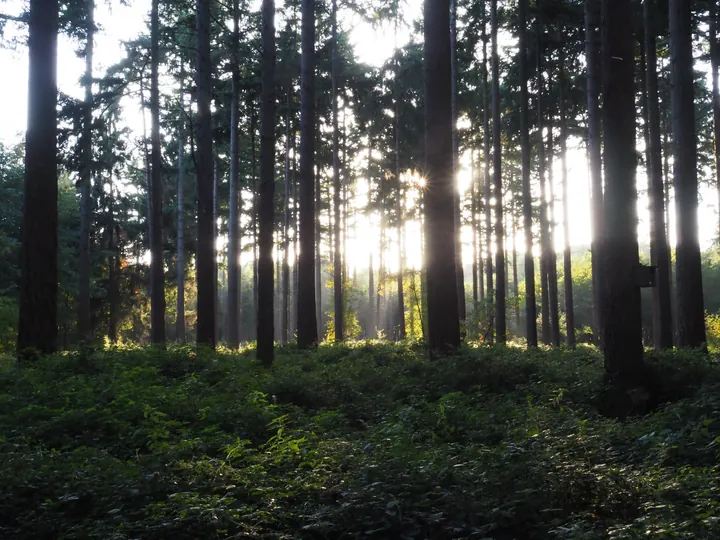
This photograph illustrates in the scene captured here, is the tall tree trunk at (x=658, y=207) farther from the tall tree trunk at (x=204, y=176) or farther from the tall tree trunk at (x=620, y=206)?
the tall tree trunk at (x=204, y=176)

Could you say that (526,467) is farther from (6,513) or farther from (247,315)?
(247,315)

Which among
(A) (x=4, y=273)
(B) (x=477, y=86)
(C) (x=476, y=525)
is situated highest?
(B) (x=477, y=86)

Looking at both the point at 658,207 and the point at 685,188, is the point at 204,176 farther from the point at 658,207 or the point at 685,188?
the point at 658,207

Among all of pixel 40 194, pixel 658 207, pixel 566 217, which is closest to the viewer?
pixel 40 194

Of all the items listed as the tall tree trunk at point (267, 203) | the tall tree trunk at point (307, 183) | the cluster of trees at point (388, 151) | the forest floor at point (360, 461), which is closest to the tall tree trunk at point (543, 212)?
the cluster of trees at point (388, 151)

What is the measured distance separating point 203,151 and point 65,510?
41.9 ft

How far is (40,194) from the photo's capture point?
38.8 feet

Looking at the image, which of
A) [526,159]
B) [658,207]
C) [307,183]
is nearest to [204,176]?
[307,183]

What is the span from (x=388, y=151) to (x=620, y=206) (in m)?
24.6

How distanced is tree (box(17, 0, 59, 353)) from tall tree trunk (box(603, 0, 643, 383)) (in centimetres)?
1073

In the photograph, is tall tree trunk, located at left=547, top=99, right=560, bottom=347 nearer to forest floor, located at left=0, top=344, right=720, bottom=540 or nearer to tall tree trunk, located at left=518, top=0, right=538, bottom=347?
tall tree trunk, located at left=518, top=0, right=538, bottom=347

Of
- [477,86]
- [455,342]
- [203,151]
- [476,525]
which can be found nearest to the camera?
[476,525]

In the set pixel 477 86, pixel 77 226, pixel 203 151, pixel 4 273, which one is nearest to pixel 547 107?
pixel 477 86

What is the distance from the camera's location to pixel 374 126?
96.4 ft
